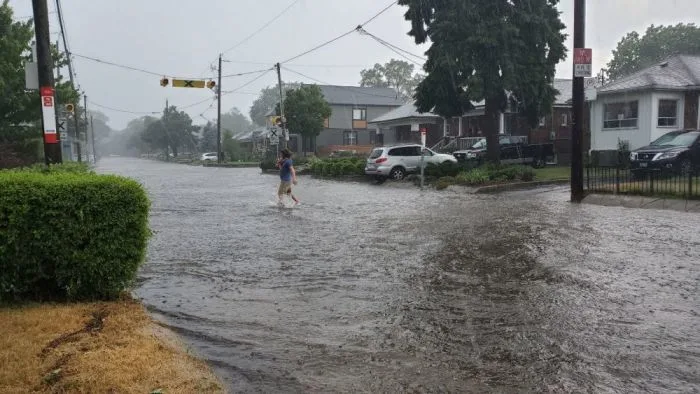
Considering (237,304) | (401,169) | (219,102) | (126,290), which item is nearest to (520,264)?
(237,304)

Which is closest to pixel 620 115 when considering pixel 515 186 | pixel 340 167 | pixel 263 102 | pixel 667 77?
pixel 667 77

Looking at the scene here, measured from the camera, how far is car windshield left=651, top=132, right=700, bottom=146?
21.2 metres

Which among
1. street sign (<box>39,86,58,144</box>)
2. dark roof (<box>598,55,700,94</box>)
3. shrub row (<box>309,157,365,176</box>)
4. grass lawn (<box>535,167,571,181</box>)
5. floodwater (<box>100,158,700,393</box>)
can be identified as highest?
dark roof (<box>598,55,700,94</box>)

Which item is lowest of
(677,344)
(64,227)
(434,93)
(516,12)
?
(677,344)

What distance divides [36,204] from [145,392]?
2889 millimetres

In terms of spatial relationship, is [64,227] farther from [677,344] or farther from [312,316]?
[677,344]

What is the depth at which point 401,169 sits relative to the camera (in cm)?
2798

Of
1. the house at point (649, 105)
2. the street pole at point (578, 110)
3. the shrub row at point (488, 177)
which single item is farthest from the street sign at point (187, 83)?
the street pole at point (578, 110)

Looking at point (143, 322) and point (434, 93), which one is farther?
point (434, 93)

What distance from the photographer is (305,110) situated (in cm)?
5059

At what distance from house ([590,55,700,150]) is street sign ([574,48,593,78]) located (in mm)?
11394

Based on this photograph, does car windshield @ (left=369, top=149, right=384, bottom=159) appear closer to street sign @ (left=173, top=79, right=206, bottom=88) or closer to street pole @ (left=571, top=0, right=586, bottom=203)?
street sign @ (left=173, top=79, right=206, bottom=88)

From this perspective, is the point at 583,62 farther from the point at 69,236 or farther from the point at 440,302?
the point at 69,236

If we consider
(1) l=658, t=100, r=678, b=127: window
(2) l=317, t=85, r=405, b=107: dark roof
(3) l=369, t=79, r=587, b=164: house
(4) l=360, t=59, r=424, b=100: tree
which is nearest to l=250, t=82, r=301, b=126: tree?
(4) l=360, t=59, r=424, b=100: tree
